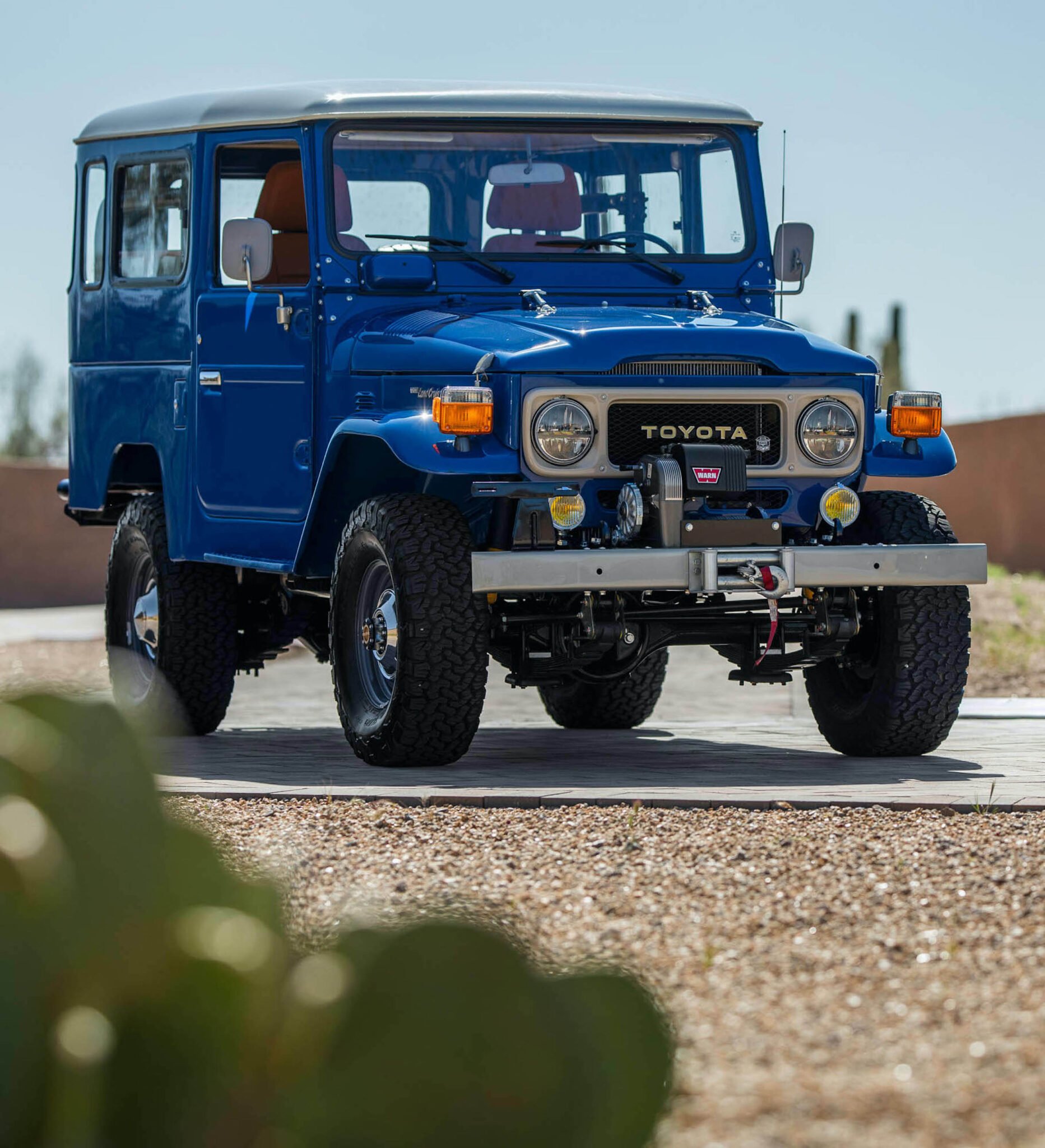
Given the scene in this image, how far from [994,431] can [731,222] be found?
17965 millimetres

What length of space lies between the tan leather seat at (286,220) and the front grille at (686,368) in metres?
1.57

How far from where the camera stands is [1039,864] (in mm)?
4820

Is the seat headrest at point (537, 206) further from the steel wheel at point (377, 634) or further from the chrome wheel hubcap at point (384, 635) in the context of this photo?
the chrome wheel hubcap at point (384, 635)

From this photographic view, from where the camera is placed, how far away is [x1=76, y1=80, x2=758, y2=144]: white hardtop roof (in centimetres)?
816

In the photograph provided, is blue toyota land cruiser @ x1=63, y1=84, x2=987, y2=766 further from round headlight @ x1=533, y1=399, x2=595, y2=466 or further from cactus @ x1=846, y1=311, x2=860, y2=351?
cactus @ x1=846, y1=311, x2=860, y2=351

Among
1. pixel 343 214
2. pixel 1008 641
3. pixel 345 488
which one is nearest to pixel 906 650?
pixel 345 488

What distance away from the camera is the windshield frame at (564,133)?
319 inches

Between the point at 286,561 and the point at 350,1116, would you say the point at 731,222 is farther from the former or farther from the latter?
the point at 350,1116

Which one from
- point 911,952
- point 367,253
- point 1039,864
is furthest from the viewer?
point 367,253

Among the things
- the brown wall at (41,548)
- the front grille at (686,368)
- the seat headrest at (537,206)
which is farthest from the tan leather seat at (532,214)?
the brown wall at (41,548)

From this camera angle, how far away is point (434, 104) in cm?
820

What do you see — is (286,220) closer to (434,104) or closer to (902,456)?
(434,104)

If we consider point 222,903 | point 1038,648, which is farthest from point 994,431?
point 222,903

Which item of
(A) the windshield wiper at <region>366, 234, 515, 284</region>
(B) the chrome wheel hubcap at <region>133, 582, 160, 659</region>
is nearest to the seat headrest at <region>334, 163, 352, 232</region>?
(A) the windshield wiper at <region>366, 234, 515, 284</region>
